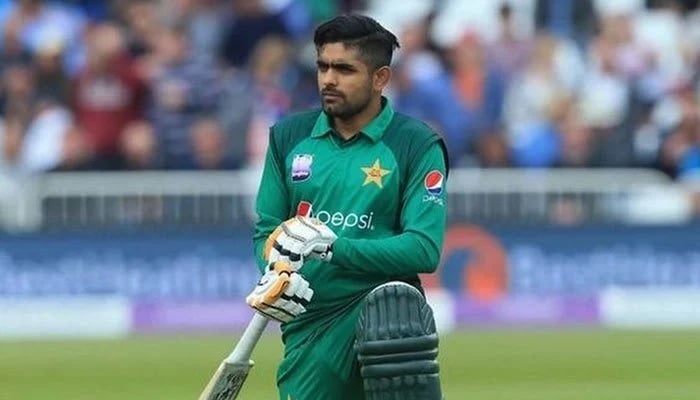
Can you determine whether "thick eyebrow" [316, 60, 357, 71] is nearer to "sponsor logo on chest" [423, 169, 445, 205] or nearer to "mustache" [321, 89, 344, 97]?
"mustache" [321, 89, 344, 97]

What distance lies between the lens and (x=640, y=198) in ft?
48.3

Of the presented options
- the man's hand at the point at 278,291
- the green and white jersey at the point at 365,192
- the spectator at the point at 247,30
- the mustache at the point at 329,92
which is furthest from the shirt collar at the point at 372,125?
the spectator at the point at 247,30

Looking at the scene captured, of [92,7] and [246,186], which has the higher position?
[92,7]

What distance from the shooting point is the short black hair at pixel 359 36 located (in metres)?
5.38

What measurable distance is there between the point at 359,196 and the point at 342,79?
33 centimetres

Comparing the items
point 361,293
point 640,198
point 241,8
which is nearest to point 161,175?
point 241,8

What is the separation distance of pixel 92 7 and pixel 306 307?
33.3ft

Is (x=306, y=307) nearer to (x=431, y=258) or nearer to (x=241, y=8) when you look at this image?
(x=431, y=258)

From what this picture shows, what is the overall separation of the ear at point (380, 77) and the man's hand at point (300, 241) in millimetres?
464

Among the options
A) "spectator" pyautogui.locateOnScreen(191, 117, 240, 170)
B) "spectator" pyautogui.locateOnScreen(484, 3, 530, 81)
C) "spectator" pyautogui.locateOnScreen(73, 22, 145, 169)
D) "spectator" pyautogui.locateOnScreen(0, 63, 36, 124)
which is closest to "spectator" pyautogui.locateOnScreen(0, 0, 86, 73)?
"spectator" pyautogui.locateOnScreen(0, 63, 36, 124)

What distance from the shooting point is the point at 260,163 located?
1434cm

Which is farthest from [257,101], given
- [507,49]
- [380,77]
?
[380,77]

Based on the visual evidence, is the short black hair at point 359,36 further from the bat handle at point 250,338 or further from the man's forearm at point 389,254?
the bat handle at point 250,338

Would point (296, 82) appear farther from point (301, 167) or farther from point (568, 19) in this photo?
point (301, 167)
